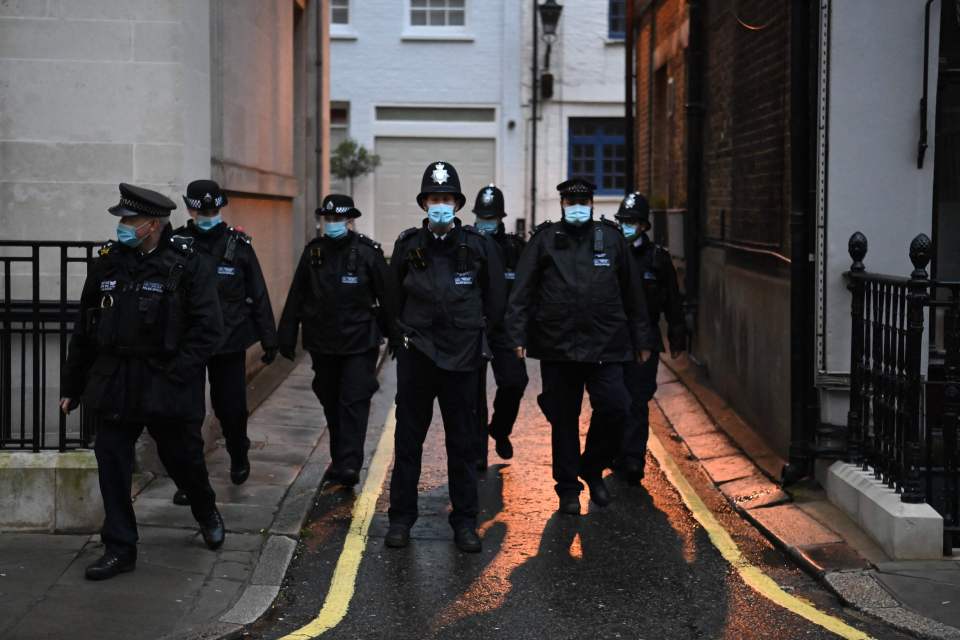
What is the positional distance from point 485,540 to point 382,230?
22.4 meters

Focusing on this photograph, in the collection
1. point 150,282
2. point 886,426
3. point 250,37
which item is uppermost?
point 250,37

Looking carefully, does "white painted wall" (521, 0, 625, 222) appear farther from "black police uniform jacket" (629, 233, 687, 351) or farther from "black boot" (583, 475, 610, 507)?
"black boot" (583, 475, 610, 507)

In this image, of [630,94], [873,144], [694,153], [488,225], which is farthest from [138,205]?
[630,94]

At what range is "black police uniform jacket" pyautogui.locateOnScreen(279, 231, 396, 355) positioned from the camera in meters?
9.12

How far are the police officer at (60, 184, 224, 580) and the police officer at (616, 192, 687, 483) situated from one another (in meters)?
3.58

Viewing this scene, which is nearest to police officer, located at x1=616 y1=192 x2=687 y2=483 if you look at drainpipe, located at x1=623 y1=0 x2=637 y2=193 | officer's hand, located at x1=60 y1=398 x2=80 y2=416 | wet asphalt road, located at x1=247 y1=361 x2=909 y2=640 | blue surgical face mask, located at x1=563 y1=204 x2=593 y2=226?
wet asphalt road, located at x1=247 y1=361 x2=909 y2=640

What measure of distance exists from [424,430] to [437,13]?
74.6 feet

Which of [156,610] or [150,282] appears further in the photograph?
[150,282]

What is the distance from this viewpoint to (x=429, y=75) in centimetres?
2952

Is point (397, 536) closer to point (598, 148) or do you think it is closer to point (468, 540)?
point (468, 540)

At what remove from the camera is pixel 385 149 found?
29844 millimetres

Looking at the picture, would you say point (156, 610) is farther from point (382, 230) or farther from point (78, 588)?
point (382, 230)

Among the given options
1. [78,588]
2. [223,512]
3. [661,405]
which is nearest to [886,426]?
[223,512]

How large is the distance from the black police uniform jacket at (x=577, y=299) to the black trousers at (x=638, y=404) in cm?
99
